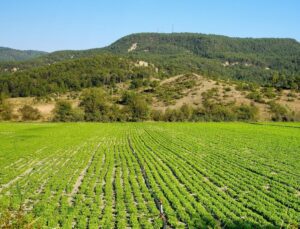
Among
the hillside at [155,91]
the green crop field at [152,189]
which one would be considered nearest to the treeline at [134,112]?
the hillside at [155,91]

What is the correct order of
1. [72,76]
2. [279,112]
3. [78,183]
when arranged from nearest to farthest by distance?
1. [78,183]
2. [279,112]
3. [72,76]

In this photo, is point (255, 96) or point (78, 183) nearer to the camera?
point (78, 183)

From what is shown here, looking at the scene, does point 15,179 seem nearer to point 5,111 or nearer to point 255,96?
point 5,111

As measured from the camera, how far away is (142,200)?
17469 millimetres

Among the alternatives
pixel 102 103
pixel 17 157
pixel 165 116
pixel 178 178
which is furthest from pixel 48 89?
pixel 178 178

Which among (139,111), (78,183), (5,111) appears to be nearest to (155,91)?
(139,111)

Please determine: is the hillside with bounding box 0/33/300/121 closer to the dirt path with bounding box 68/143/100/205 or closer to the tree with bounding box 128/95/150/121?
the tree with bounding box 128/95/150/121

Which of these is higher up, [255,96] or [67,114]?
[255,96]

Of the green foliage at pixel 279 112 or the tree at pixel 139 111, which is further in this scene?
the tree at pixel 139 111

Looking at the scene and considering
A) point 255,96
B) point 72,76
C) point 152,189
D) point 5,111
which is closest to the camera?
point 152,189

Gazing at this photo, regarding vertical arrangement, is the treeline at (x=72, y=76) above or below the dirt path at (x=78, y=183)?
above

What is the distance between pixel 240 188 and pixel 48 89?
148320 mm

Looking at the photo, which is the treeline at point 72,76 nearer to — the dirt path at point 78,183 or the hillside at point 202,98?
the hillside at point 202,98

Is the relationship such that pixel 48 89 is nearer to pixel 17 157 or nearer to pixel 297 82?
pixel 297 82
